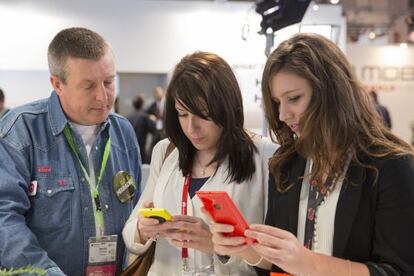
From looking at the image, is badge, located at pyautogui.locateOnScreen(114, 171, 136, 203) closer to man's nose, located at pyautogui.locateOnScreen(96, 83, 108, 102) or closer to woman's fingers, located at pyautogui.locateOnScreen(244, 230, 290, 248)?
man's nose, located at pyautogui.locateOnScreen(96, 83, 108, 102)

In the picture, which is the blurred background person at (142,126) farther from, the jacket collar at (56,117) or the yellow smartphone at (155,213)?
the yellow smartphone at (155,213)

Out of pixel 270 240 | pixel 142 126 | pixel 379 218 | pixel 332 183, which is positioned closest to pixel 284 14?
pixel 332 183

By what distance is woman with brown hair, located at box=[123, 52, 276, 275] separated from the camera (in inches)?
72.4

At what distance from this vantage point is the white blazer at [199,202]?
72.4 inches

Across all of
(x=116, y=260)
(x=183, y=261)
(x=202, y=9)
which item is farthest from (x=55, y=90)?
(x=202, y=9)

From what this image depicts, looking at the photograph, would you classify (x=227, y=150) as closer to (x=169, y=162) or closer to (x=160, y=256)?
(x=169, y=162)

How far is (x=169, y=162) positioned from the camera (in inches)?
79.8

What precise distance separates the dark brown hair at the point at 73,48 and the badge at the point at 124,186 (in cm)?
44

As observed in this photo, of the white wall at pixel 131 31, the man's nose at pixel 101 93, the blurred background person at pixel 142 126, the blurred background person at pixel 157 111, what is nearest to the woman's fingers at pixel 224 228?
the man's nose at pixel 101 93

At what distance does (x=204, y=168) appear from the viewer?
1.97 meters

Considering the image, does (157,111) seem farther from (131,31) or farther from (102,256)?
(102,256)

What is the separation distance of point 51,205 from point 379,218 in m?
1.17

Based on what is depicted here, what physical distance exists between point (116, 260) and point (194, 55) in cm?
86

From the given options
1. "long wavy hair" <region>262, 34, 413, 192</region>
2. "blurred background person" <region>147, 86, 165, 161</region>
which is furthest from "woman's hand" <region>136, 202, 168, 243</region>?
"blurred background person" <region>147, 86, 165, 161</region>
